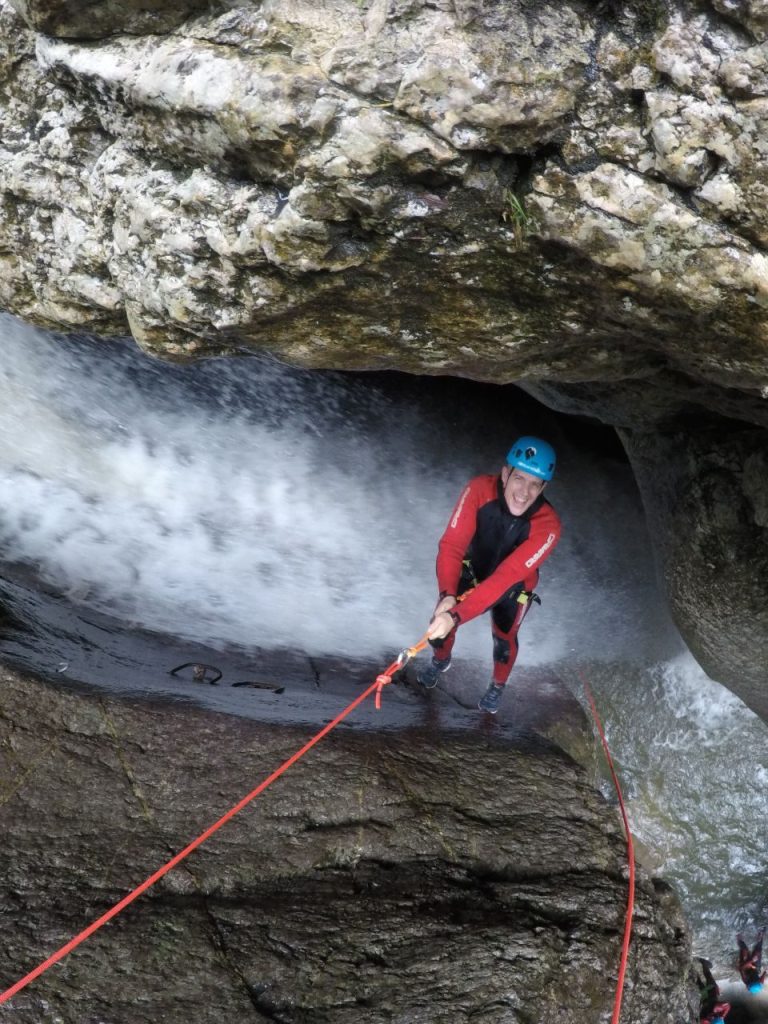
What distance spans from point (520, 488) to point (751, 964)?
4.15 meters

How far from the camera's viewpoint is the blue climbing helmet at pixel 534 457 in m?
5.06

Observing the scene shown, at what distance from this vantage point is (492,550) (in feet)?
18.2

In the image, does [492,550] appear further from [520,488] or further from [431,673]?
[431,673]

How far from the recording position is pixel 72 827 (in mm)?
3350

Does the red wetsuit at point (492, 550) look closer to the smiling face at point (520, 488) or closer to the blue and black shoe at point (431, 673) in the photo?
the smiling face at point (520, 488)

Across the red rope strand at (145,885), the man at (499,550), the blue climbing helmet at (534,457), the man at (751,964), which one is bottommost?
the man at (751,964)

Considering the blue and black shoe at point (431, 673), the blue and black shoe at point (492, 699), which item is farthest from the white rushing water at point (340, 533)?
the blue and black shoe at point (492, 699)

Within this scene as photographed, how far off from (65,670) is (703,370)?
142 inches

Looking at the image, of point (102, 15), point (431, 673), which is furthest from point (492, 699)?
point (102, 15)

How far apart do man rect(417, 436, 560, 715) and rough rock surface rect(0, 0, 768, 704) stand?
1.24m

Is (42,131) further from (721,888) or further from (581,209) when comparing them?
(721,888)

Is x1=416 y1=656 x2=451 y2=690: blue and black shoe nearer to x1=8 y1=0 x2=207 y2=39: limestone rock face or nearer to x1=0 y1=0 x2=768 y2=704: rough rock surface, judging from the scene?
x1=0 y1=0 x2=768 y2=704: rough rock surface

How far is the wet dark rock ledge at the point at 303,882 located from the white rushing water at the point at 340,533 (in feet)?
6.51

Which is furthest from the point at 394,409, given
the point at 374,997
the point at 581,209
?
the point at 374,997
